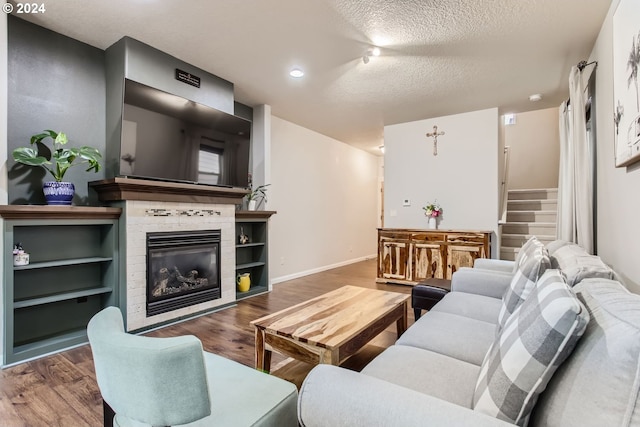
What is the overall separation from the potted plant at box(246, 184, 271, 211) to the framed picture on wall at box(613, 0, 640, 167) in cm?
376

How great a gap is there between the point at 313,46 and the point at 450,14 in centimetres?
123

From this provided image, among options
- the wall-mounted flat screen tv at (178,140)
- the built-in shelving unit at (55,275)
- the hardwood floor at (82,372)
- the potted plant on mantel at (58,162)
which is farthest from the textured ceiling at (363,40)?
the hardwood floor at (82,372)

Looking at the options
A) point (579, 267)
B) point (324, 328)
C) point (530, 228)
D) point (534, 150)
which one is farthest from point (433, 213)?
point (324, 328)

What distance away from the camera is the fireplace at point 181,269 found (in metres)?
3.09

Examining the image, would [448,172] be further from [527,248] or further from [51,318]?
[51,318]

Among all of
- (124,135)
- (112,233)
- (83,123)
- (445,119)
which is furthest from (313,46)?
(445,119)

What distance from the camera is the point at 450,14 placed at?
8.39 ft

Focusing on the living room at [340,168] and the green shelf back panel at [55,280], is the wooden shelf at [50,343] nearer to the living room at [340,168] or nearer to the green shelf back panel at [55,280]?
the green shelf back panel at [55,280]

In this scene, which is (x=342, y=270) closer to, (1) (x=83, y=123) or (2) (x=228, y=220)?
(2) (x=228, y=220)

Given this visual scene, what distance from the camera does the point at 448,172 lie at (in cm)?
504

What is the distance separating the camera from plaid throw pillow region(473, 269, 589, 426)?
0.82m

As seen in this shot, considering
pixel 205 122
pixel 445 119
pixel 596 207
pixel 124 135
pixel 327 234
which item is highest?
pixel 445 119

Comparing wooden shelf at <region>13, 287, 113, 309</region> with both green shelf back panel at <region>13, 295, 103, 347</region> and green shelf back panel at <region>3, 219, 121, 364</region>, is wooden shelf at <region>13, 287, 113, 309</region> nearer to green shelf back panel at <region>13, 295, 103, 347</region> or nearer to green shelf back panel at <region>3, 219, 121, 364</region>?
green shelf back panel at <region>3, 219, 121, 364</region>

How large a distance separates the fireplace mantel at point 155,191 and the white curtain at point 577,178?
3482 mm
